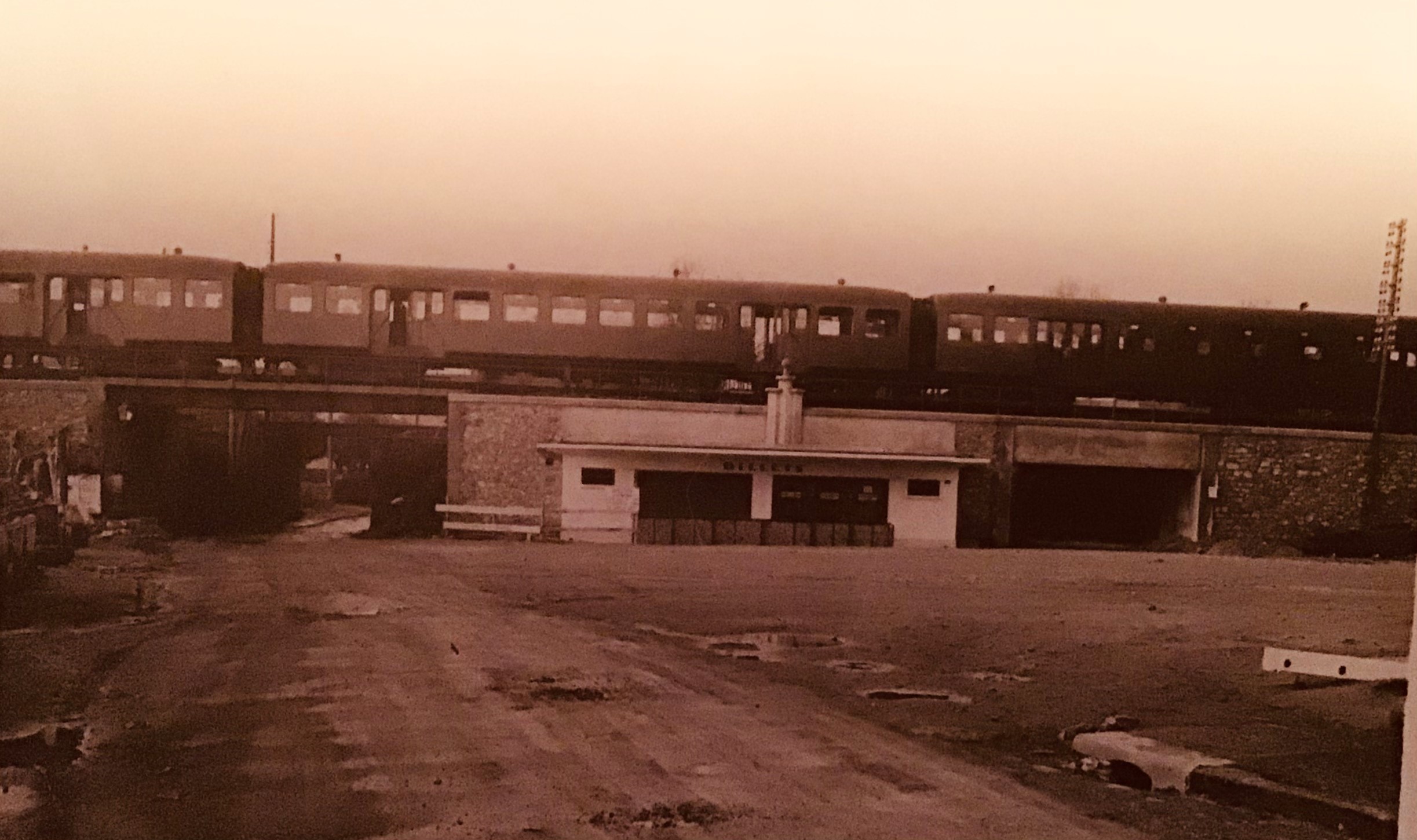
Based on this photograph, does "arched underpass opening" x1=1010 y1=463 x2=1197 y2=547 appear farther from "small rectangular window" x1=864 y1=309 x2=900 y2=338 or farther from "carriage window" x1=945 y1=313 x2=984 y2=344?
"small rectangular window" x1=864 y1=309 x2=900 y2=338

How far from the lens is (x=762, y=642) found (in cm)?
399

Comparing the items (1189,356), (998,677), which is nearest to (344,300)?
(998,677)

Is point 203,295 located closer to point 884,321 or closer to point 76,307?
point 76,307

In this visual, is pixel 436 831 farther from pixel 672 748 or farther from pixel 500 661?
pixel 500 661

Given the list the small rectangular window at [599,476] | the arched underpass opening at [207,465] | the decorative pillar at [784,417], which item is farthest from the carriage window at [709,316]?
the arched underpass opening at [207,465]

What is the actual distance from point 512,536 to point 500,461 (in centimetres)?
44

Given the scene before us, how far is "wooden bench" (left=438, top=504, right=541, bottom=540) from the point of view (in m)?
4.30

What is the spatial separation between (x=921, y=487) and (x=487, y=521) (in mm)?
2348

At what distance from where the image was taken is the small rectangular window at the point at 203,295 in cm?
426

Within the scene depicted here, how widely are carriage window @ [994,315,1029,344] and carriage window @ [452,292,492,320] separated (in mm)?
3049

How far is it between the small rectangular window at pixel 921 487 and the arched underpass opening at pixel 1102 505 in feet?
1.38

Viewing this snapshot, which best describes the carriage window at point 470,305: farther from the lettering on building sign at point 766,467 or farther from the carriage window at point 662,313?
the lettering on building sign at point 766,467

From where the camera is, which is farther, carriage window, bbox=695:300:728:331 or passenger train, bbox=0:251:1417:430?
carriage window, bbox=695:300:728:331

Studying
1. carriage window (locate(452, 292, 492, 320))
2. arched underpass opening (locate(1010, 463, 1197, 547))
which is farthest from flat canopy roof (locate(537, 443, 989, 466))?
carriage window (locate(452, 292, 492, 320))
